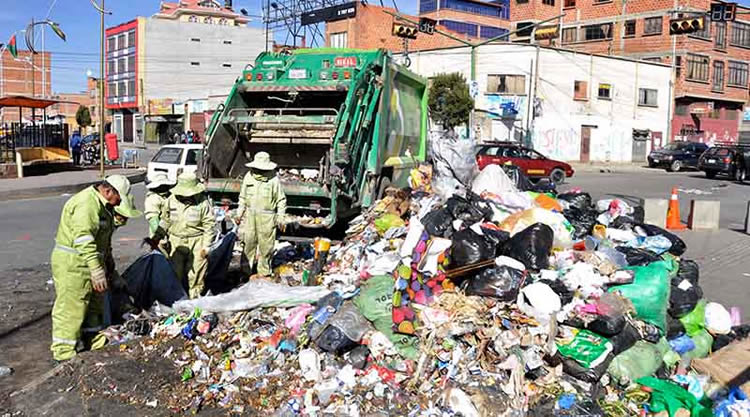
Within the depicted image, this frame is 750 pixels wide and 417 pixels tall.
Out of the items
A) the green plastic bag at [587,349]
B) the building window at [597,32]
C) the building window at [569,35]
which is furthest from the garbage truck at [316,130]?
the building window at [569,35]

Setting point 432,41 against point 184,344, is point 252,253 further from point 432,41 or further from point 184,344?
point 432,41

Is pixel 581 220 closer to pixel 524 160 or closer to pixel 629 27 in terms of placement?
pixel 524 160

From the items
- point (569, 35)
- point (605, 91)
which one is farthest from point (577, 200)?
point (569, 35)

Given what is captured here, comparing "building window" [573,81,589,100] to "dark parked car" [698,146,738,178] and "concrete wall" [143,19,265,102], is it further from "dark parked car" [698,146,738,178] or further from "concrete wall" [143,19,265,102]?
"concrete wall" [143,19,265,102]

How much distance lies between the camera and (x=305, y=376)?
436 centimetres

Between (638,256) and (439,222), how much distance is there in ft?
6.11

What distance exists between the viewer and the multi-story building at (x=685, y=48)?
131 feet

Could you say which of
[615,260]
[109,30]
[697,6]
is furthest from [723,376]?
[109,30]

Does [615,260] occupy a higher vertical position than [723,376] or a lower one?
higher

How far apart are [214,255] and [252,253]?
37 cm

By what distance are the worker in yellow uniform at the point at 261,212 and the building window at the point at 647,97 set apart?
113 feet

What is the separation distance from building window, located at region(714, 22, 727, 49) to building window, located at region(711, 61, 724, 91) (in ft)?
3.68

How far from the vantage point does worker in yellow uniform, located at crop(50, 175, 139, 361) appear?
4.46 meters

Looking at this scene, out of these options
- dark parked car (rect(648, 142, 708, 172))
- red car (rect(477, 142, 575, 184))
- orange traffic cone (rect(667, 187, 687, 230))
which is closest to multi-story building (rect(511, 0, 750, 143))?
dark parked car (rect(648, 142, 708, 172))
